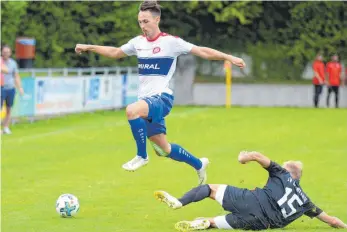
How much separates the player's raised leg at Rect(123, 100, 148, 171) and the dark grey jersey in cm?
191

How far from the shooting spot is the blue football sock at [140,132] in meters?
13.1

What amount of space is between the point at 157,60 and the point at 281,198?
2680 mm

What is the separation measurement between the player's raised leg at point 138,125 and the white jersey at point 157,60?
421mm

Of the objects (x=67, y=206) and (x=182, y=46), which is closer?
(x=67, y=206)

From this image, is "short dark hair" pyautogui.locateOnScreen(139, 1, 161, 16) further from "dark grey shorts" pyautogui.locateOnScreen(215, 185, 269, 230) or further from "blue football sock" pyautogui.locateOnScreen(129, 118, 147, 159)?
"dark grey shorts" pyautogui.locateOnScreen(215, 185, 269, 230)

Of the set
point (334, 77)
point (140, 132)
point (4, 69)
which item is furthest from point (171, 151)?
point (334, 77)

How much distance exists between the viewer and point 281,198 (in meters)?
11.9

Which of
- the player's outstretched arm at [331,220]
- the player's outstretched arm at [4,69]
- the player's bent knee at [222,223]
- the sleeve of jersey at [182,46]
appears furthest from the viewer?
the player's outstretched arm at [4,69]

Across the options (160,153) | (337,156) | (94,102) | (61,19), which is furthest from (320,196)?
(61,19)

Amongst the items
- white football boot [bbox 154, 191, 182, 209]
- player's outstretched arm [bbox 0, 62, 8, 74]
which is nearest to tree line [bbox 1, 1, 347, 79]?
player's outstretched arm [bbox 0, 62, 8, 74]

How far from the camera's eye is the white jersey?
13398mm

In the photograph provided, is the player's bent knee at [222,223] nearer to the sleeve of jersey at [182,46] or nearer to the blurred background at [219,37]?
the sleeve of jersey at [182,46]

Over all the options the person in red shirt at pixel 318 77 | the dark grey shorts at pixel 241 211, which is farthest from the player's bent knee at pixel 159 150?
the person in red shirt at pixel 318 77

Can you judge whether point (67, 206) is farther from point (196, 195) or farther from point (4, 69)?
point (4, 69)
